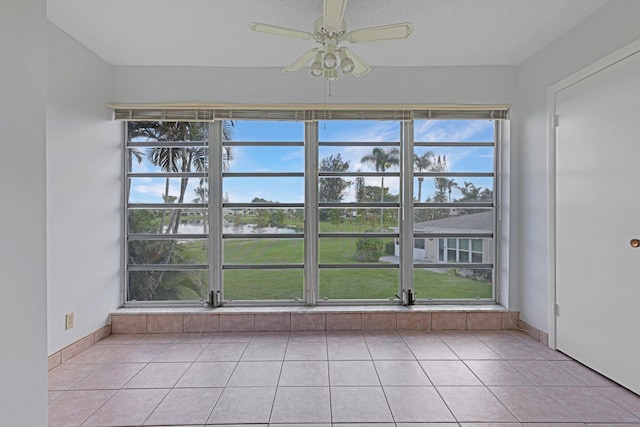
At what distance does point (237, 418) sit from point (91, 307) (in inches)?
75.8

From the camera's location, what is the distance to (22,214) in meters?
1.18

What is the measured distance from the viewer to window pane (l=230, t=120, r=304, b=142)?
348 cm

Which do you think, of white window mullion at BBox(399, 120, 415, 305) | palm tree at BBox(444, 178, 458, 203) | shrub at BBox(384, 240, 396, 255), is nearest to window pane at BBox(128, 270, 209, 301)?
shrub at BBox(384, 240, 396, 255)

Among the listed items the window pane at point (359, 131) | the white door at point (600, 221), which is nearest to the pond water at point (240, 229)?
the window pane at point (359, 131)

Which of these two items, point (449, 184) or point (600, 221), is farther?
point (449, 184)

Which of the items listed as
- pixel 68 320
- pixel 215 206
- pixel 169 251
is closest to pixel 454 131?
pixel 215 206

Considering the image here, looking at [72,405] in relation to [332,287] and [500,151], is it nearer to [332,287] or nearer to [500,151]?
[332,287]

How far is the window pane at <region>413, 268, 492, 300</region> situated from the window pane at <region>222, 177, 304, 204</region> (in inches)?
59.0

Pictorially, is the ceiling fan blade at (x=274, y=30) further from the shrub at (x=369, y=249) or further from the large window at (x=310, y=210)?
the shrub at (x=369, y=249)

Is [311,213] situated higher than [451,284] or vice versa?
[311,213]

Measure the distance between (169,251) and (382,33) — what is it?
282 centimetres

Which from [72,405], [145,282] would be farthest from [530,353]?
[145,282]

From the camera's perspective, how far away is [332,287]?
3535mm

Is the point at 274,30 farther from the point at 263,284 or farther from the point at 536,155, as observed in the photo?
the point at 536,155
